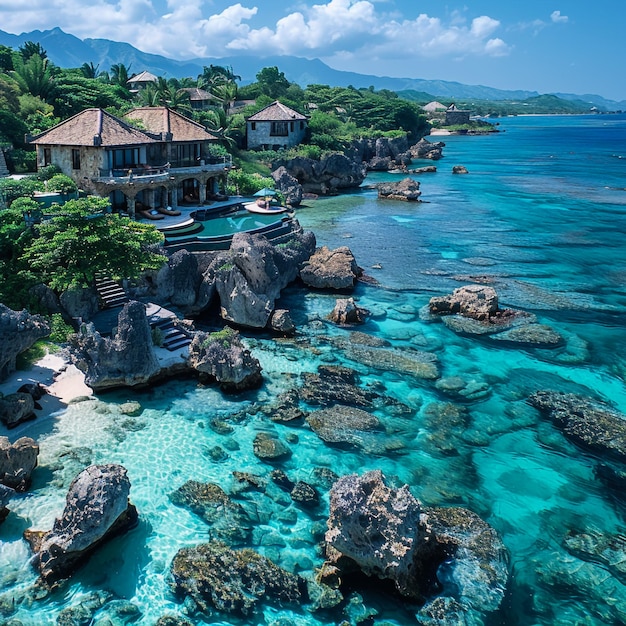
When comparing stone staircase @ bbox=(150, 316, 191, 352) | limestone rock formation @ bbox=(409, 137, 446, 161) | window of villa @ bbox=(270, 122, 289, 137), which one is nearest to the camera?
stone staircase @ bbox=(150, 316, 191, 352)

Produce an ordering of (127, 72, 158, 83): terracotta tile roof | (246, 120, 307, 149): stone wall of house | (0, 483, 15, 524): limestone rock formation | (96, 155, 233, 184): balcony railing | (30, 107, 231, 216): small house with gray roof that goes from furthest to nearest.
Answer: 1. (127, 72, 158, 83): terracotta tile roof
2. (246, 120, 307, 149): stone wall of house
3. (30, 107, 231, 216): small house with gray roof
4. (96, 155, 233, 184): balcony railing
5. (0, 483, 15, 524): limestone rock formation

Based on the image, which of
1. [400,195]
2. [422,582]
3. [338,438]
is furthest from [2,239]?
[400,195]

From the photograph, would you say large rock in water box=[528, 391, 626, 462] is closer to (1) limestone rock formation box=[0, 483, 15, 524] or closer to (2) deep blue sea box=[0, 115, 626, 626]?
(2) deep blue sea box=[0, 115, 626, 626]

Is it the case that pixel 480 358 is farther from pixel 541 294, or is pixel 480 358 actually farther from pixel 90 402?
pixel 90 402

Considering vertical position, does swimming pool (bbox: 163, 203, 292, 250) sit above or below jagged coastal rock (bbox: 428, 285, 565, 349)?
above

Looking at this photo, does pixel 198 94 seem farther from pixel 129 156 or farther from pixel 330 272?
pixel 330 272

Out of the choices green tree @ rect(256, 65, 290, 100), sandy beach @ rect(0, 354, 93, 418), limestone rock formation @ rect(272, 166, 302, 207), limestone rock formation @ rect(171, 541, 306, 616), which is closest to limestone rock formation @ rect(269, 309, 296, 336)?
sandy beach @ rect(0, 354, 93, 418)

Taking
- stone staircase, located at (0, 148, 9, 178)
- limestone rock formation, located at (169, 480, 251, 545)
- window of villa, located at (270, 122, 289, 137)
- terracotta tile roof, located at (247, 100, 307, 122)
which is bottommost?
limestone rock formation, located at (169, 480, 251, 545)
